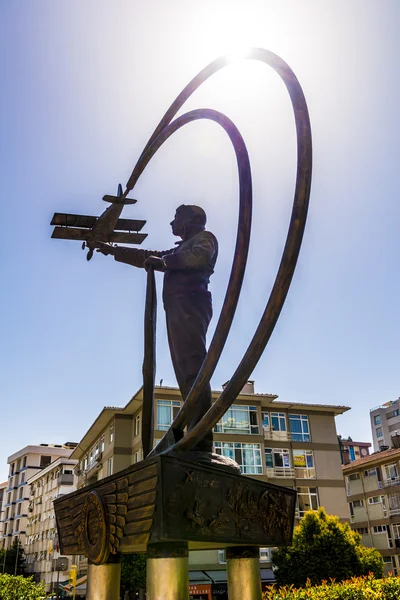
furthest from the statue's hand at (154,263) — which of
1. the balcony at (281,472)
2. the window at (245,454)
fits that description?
the balcony at (281,472)

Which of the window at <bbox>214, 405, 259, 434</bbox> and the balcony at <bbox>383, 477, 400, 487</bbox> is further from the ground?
the window at <bbox>214, 405, 259, 434</bbox>

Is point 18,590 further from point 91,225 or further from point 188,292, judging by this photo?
point 188,292

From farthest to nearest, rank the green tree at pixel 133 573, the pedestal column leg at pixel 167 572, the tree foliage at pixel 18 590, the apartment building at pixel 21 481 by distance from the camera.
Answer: the apartment building at pixel 21 481 → the green tree at pixel 133 573 → the tree foliage at pixel 18 590 → the pedestal column leg at pixel 167 572

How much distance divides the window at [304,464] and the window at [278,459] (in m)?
0.63

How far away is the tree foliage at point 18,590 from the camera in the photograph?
42.9 feet

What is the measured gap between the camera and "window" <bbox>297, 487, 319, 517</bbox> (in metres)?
36.7

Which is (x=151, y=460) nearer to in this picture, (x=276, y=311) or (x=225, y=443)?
(x=276, y=311)

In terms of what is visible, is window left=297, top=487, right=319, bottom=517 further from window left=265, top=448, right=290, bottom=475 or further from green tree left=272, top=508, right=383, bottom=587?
green tree left=272, top=508, right=383, bottom=587

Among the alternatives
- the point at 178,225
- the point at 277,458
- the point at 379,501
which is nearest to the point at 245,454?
the point at 277,458

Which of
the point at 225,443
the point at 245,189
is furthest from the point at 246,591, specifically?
the point at 225,443

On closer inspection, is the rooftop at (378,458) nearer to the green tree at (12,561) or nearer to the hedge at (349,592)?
the hedge at (349,592)

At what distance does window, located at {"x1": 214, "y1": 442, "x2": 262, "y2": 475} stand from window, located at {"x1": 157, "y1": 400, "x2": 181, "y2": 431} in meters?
3.34

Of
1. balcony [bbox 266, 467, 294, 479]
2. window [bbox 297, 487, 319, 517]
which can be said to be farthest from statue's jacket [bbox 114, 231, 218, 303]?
window [bbox 297, 487, 319, 517]

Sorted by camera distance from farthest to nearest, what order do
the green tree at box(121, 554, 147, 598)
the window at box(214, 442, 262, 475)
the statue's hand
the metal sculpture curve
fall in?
the window at box(214, 442, 262, 475), the green tree at box(121, 554, 147, 598), the statue's hand, the metal sculpture curve
